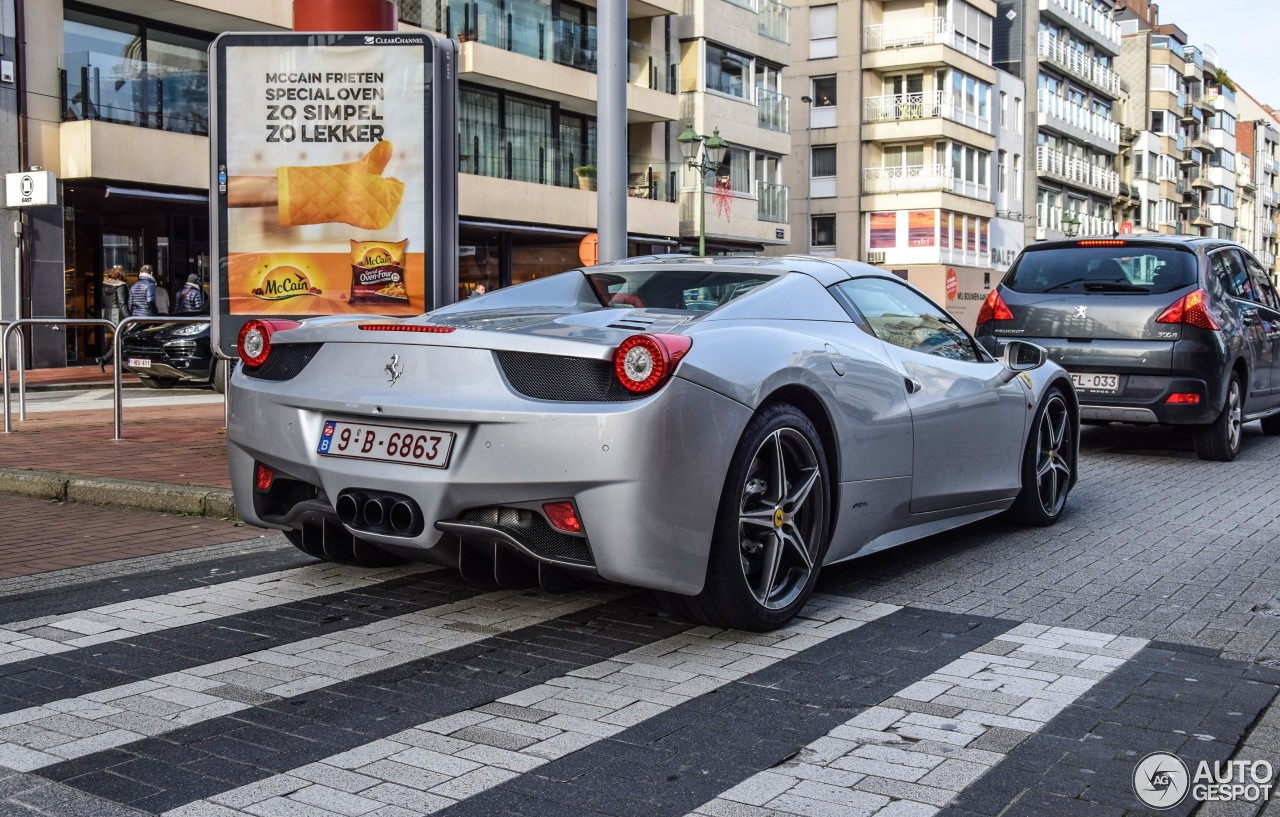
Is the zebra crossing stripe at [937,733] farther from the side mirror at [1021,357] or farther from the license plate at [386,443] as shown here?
the side mirror at [1021,357]

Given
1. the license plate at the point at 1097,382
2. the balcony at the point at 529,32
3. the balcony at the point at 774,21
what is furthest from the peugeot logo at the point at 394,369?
the balcony at the point at 774,21

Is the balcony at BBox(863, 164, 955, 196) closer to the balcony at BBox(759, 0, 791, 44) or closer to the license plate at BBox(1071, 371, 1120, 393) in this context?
the balcony at BBox(759, 0, 791, 44)

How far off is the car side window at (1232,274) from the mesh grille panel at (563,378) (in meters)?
7.81

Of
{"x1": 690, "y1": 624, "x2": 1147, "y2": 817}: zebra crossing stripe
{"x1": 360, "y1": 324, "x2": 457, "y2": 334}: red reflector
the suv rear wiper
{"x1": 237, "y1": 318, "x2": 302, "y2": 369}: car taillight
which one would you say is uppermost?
the suv rear wiper

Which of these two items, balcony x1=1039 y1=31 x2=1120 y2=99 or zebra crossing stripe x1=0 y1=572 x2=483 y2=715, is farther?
balcony x1=1039 y1=31 x2=1120 y2=99

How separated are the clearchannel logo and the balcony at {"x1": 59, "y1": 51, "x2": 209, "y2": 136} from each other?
21749 millimetres

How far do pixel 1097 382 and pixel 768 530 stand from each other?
20.9 feet

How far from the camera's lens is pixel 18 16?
72.7 feet

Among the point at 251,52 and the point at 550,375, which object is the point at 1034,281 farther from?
the point at 550,375

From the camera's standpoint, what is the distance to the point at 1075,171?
235 ft

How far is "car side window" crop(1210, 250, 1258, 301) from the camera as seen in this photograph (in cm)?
1065

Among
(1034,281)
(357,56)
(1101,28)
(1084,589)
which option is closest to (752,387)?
(1084,589)

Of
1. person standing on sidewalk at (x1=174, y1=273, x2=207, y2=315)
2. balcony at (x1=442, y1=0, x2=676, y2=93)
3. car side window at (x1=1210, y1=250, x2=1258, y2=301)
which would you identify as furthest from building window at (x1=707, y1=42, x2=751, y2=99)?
car side window at (x1=1210, y1=250, x2=1258, y2=301)

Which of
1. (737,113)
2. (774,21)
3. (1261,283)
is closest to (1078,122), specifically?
(774,21)
